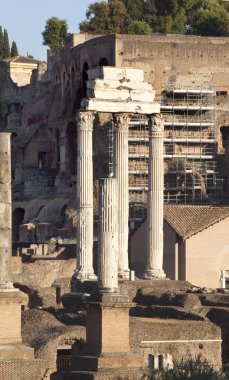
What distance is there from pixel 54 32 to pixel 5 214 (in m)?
55.6

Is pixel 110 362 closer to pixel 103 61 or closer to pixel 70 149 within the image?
pixel 103 61

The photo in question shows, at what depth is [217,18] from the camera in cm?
7675

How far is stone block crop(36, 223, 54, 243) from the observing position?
6126 centimetres

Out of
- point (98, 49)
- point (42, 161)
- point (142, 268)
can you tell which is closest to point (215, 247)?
point (142, 268)

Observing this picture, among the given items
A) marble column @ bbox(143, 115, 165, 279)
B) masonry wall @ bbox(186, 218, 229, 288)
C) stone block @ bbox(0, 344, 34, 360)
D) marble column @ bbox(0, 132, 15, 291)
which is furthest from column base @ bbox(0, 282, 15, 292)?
masonry wall @ bbox(186, 218, 229, 288)

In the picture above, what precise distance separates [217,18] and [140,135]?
16984 mm

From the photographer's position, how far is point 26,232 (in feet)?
206

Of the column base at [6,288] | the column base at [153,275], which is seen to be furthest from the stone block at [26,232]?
the column base at [6,288]

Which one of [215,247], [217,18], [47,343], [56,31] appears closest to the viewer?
[47,343]

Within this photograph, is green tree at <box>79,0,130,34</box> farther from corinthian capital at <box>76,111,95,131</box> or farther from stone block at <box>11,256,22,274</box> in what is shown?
corinthian capital at <box>76,111,95,131</box>

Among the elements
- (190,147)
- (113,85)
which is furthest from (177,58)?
(113,85)

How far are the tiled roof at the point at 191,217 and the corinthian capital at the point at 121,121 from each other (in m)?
5.94

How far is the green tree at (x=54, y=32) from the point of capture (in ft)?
→ 271

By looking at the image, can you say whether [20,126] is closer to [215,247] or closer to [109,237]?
[215,247]
